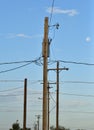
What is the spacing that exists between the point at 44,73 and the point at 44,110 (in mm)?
2369

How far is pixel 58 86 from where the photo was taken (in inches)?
2175

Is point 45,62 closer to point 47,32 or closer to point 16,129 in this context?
point 47,32

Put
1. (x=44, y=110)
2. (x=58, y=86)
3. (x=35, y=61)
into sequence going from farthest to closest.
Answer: (x=58, y=86) < (x=35, y=61) < (x=44, y=110)

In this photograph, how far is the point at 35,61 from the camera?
36.1 meters

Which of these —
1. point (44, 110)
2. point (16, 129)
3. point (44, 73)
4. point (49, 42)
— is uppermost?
point (49, 42)

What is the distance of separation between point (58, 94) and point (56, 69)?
3360 millimetres

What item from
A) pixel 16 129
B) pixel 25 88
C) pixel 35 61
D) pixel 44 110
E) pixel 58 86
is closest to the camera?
pixel 44 110

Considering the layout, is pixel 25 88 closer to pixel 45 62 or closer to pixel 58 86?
pixel 58 86

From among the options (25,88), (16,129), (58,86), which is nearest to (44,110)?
(25,88)

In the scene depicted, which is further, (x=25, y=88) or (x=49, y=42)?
(x=25, y=88)

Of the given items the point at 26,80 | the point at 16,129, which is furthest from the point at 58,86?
the point at 16,129

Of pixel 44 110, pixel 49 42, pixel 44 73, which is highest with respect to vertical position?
pixel 49 42

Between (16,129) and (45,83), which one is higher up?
(45,83)

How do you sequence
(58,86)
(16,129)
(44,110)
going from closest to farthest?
(44,110)
(58,86)
(16,129)
